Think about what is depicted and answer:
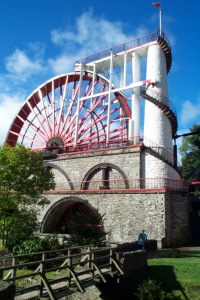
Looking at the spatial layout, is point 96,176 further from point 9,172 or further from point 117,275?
point 117,275

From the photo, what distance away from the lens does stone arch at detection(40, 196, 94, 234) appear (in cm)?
2171

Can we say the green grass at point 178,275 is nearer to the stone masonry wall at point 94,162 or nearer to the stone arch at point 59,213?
the stone masonry wall at point 94,162

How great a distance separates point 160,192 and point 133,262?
286 inches

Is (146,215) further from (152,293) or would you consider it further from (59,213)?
(152,293)

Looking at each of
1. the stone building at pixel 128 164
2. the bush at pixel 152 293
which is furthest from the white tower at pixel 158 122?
the bush at pixel 152 293

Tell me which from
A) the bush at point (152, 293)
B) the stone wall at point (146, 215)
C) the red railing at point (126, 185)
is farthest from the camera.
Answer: the red railing at point (126, 185)

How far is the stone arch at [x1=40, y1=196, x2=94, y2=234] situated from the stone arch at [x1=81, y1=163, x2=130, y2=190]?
1358 mm

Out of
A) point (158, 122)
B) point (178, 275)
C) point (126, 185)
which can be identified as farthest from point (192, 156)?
point (178, 275)

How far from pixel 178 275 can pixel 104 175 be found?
11018mm

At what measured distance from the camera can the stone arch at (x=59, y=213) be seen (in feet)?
71.2

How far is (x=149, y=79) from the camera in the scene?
22.6 meters

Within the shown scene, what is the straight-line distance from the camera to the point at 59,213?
2311cm

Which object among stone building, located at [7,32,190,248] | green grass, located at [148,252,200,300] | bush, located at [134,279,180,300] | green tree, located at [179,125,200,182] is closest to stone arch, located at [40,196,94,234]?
stone building, located at [7,32,190,248]

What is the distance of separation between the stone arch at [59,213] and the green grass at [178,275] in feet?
31.6
